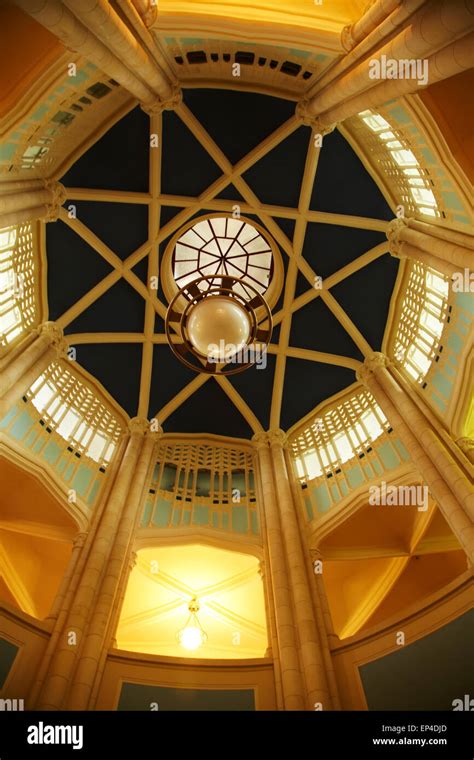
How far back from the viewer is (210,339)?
7.00 meters

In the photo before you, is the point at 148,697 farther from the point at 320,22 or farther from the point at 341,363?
the point at 320,22

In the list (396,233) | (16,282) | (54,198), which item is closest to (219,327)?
(396,233)

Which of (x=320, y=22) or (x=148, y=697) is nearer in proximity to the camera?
(x=148, y=697)

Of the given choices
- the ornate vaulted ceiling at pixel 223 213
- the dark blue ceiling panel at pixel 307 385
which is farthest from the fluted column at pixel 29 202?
the dark blue ceiling panel at pixel 307 385

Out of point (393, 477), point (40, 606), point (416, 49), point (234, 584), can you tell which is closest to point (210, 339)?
point (416, 49)

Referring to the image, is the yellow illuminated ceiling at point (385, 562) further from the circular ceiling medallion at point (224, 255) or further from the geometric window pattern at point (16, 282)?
the geometric window pattern at point (16, 282)

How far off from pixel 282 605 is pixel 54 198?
9.23m

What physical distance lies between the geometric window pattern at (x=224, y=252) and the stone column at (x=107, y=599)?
5993 millimetres

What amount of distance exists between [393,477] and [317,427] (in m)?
3.45

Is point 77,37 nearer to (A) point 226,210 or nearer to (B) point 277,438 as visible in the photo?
(A) point 226,210

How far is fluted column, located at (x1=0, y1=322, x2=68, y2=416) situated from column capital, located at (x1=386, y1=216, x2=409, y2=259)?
25.5ft

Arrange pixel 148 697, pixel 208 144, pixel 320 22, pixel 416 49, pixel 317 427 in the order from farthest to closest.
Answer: pixel 317 427, pixel 208 144, pixel 320 22, pixel 148 697, pixel 416 49

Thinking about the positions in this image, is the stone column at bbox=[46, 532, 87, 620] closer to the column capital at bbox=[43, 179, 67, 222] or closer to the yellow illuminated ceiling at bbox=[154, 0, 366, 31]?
the column capital at bbox=[43, 179, 67, 222]

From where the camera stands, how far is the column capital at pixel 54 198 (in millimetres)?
10438
